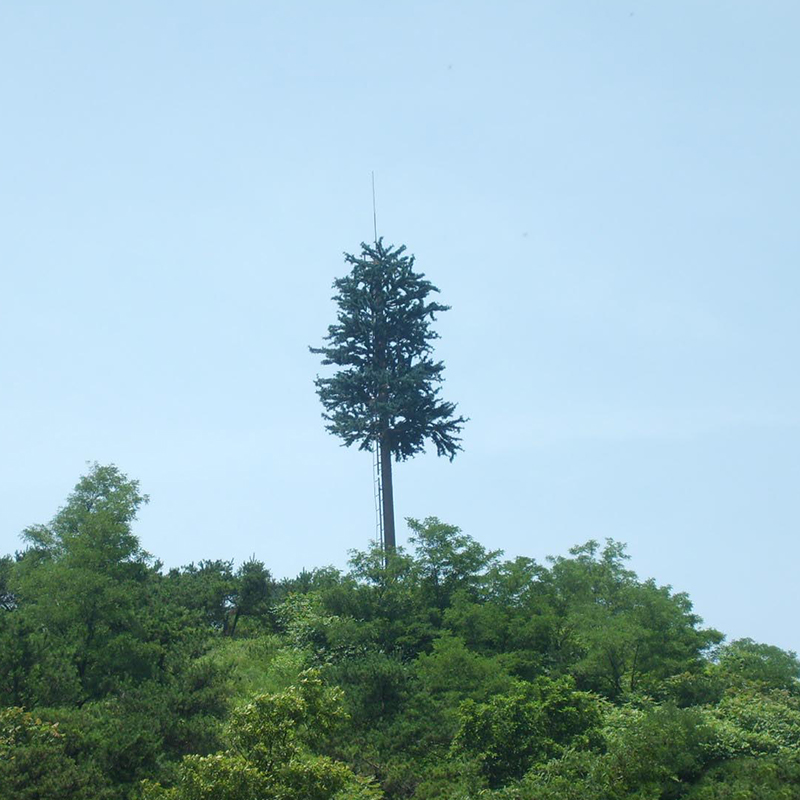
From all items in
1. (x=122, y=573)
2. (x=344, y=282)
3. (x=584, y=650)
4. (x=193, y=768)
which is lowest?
(x=193, y=768)

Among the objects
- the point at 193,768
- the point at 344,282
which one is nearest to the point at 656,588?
the point at 193,768

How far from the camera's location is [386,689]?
32.5 m

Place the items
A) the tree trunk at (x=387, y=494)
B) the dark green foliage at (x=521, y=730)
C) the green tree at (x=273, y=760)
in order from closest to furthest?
the green tree at (x=273, y=760) < the dark green foliage at (x=521, y=730) < the tree trunk at (x=387, y=494)

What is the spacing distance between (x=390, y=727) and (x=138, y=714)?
7.26 m

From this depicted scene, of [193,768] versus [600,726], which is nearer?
[193,768]

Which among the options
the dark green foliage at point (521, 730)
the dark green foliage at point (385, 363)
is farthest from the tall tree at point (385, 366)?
the dark green foliage at point (521, 730)

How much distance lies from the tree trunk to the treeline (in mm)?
11114

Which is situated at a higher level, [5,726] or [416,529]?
[416,529]

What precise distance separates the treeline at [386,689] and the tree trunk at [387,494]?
→ 11.1 meters

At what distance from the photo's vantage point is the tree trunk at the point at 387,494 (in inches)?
2244

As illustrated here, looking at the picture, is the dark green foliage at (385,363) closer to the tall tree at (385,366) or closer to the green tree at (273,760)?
the tall tree at (385,366)

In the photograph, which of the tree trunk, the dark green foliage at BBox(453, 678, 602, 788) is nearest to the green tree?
the dark green foliage at BBox(453, 678, 602, 788)

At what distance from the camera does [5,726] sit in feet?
85.5

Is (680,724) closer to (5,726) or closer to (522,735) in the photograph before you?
(522,735)
